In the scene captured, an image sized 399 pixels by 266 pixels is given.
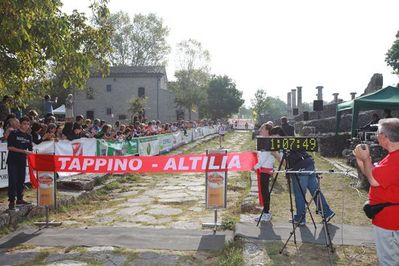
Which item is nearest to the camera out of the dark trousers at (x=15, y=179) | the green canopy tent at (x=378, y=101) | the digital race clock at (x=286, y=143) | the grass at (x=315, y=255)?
→ the grass at (x=315, y=255)

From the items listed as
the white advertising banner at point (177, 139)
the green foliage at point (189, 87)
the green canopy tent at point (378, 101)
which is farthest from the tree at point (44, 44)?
the green foliage at point (189, 87)

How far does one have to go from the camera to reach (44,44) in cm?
737

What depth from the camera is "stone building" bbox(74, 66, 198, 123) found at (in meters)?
54.5

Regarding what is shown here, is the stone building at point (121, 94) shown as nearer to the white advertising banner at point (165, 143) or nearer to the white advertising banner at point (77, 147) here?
the white advertising banner at point (165, 143)

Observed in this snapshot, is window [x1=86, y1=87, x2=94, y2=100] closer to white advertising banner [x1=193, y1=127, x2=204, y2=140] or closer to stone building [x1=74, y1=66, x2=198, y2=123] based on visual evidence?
stone building [x1=74, y1=66, x2=198, y2=123]

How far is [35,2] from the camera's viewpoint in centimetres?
640

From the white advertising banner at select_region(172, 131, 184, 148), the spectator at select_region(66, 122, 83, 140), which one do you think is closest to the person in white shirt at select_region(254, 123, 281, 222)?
the spectator at select_region(66, 122, 83, 140)

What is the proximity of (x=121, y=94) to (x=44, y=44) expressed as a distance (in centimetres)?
4863

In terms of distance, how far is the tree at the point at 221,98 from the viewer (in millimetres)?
62000

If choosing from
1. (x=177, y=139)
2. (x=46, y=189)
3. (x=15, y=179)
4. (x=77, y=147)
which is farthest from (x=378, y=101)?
(x=15, y=179)

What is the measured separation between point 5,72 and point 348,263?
24.1 feet

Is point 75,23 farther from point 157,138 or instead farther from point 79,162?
point 157,138

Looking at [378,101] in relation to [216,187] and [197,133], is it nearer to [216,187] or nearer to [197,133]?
[216,187]

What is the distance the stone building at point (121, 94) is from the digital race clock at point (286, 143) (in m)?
48.9
